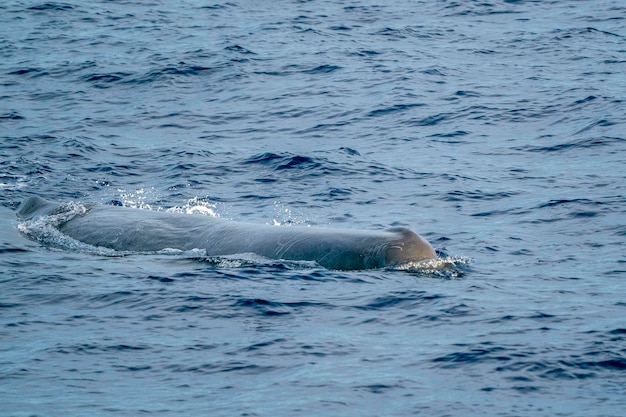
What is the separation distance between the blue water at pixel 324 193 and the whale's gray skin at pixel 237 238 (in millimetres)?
320

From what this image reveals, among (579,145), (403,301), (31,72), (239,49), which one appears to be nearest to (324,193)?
(579,145)

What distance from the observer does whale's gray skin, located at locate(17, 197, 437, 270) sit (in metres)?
15.1

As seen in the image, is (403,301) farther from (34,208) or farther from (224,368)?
(34,208)

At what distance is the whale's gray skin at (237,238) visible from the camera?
15.1 metres

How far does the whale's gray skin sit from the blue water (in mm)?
320

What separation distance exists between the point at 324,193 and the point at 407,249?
630 centimetres

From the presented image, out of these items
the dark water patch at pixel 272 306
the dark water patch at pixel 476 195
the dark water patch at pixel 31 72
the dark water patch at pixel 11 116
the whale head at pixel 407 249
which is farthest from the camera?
the dark water patch at pixel 31 72

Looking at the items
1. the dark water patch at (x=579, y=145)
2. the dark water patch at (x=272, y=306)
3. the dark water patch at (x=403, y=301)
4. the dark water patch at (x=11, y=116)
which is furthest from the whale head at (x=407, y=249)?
the dark water patch at (x=11, y=116)

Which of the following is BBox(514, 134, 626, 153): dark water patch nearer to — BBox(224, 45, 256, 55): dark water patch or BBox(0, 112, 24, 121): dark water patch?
BBox(0, 112, 24, 121): dark water patch

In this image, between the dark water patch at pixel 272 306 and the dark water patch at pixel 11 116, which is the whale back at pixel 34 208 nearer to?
the dark water patch at pixel 272 306

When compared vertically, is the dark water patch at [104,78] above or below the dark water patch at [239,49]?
below

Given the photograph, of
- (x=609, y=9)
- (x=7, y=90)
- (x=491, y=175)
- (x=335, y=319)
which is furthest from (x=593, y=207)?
(x=609, y=9)

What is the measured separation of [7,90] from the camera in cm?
3186

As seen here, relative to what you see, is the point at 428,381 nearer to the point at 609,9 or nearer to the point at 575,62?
the point at 575,62
